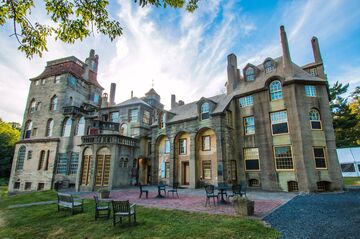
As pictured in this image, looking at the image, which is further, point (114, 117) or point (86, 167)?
point (114, 117)

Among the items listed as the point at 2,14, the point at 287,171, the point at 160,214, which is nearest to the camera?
the point at 2,14

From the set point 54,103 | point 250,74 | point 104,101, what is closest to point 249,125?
point 250,74

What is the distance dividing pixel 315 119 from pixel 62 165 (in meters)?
31.6

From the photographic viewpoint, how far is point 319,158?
54.2ft

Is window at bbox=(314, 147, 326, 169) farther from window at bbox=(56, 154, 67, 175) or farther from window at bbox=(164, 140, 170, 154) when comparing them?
window at bbox=(56, 154, 67, 175)

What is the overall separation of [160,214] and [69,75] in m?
29.8

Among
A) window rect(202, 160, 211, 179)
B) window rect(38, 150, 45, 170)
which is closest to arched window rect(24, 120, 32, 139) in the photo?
window rect(38, 150, 45, 170)

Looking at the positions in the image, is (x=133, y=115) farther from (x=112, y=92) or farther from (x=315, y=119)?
(x=315, y=119)

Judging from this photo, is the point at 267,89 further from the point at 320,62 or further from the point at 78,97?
the point at 78,97

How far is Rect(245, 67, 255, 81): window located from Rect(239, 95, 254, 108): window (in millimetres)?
2594

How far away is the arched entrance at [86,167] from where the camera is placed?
21.1 meters

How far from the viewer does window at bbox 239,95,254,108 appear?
20819 mm

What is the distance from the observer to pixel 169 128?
24.2 metres

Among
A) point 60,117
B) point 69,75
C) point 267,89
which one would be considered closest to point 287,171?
point 267,89
